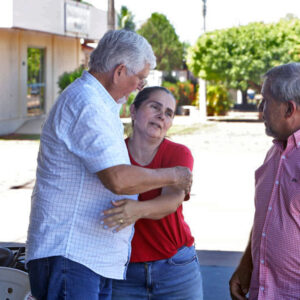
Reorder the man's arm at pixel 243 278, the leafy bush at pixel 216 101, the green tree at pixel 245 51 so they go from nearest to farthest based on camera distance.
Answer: the man's arm at pixel 243 278 < the green tree at pixel 245 51 < the leafy bush at pixel 216 101

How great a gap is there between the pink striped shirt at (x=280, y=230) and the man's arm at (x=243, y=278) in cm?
20

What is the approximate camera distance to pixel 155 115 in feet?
9.57

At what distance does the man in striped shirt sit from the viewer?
96.3 inches

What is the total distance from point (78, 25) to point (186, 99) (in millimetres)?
13391

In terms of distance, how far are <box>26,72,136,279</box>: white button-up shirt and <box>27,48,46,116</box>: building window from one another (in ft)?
69.0

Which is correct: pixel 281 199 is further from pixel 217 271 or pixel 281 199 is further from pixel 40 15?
pixel 40 15

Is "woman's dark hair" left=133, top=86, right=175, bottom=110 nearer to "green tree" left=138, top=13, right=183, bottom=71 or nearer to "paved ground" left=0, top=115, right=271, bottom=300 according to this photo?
"paved ground" left=0, top=115, right=271, bottom=300

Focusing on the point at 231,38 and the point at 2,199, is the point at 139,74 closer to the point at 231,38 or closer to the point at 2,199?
the point at 2,199

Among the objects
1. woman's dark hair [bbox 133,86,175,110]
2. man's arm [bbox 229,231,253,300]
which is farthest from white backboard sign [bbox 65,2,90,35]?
man's arm [bbox 229,231,253,300]

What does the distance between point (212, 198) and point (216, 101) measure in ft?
70.6

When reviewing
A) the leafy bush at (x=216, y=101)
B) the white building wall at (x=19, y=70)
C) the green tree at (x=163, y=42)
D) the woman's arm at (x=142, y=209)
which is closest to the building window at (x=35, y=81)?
the white building wall at (x=19, y=70)

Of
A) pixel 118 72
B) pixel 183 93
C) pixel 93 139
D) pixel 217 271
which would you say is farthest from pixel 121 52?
pixel 183 93

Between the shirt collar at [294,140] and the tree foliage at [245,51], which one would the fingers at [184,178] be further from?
the tree foliage at [245,51]

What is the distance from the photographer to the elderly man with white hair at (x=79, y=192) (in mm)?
2365
